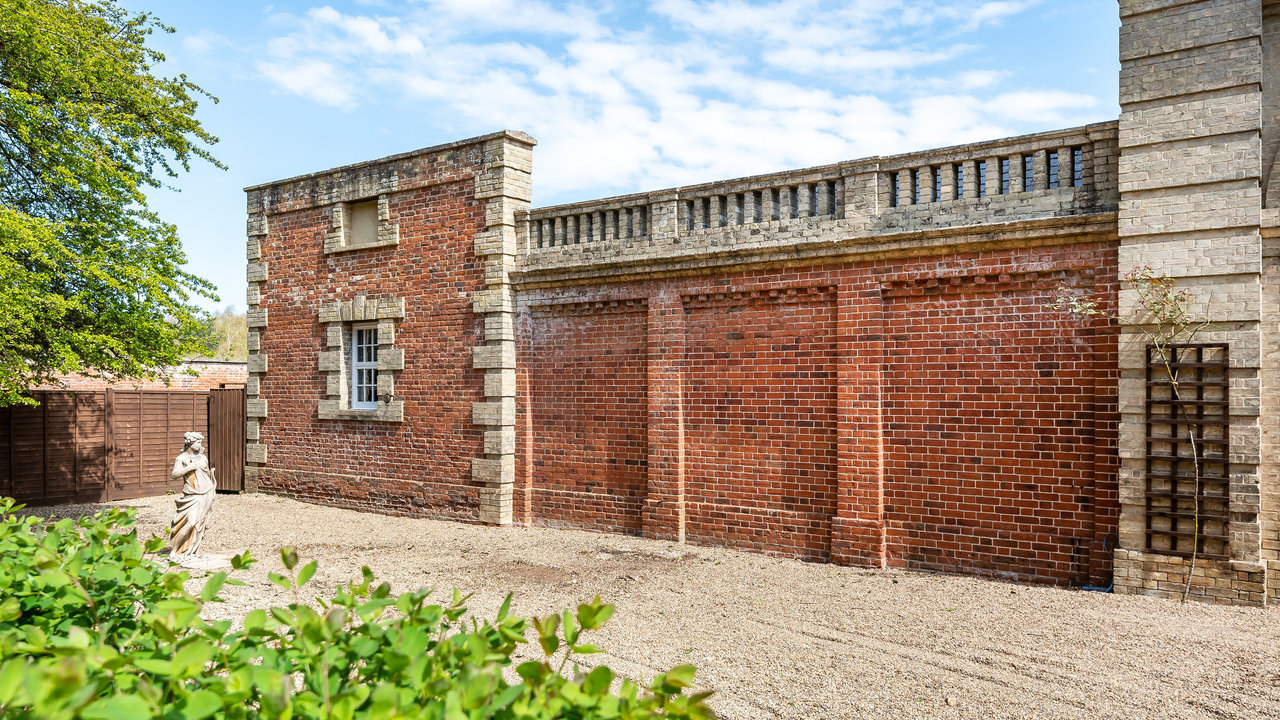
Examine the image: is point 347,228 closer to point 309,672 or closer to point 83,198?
point 83,198

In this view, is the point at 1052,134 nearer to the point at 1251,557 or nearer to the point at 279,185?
the point at 1251,557

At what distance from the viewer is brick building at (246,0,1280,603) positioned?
738 centimetres

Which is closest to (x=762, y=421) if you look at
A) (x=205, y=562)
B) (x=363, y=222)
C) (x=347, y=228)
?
(x=205, y=562)

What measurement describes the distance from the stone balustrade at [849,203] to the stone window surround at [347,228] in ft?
9.17

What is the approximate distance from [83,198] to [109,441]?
20.7 ft

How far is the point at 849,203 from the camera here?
9.25m

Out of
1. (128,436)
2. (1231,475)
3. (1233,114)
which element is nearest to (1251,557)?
(1231,475)

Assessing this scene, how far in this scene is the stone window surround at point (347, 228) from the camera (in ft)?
43.3

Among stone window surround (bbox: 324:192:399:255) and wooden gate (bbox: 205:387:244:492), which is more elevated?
stone window surround (bbox: 324:192:399:255)

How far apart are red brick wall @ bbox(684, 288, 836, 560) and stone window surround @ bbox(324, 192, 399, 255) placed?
5.65m

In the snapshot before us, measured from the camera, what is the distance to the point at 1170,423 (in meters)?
7.38

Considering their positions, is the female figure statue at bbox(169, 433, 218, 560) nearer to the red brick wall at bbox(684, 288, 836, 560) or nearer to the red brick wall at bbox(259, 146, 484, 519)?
the red brick wall at bbox(259, 146, 484, 519)

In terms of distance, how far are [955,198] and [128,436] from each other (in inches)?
607

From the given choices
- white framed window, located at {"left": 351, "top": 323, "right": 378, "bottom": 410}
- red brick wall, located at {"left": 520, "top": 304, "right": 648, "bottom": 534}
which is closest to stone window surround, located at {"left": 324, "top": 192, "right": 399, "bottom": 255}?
white framed window, located at {"left": 351, "top": 323, "right": 378, "bottom": 410}
